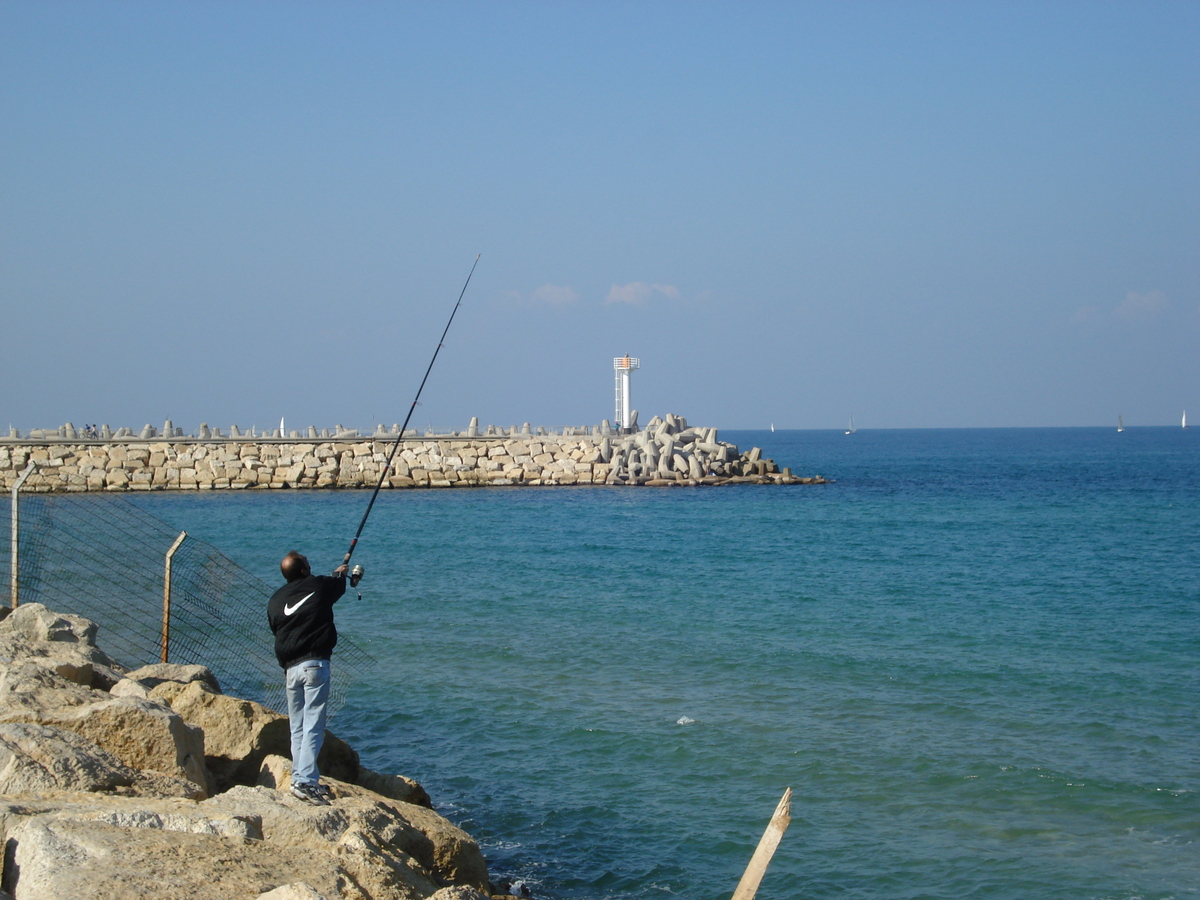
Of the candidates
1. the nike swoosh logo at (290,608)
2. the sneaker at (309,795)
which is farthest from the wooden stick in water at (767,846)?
the nike swoosh logo at (290,608)

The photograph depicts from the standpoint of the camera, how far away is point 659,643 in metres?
13.3

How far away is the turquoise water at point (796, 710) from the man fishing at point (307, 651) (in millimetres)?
2160

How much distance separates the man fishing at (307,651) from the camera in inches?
203

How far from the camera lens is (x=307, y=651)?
5188 millimetres

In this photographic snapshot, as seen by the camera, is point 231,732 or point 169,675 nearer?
point 231,732

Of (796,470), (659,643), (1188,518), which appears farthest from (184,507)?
(796,470)

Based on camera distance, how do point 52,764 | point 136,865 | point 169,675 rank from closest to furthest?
point 136,865 < point 52,764 < point 169,675

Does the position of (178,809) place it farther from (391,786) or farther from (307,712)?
(391,786)

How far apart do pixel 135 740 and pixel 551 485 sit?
37833 mm

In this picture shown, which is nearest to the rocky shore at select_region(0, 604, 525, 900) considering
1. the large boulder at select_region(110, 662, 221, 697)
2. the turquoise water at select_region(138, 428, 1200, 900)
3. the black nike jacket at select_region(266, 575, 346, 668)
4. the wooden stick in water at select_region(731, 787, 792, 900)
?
the large boulder at select_region(110, 662, 221, 697)

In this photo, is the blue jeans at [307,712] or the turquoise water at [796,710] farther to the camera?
the turquoise water at [796,710]

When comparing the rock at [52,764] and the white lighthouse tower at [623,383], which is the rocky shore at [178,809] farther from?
the white lighthouse tower at [623,383]

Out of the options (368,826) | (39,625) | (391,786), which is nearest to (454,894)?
(368,826)

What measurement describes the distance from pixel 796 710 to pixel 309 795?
6.26m
